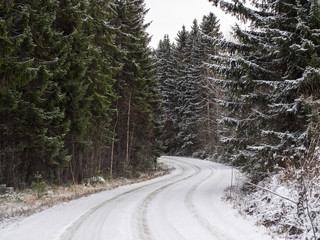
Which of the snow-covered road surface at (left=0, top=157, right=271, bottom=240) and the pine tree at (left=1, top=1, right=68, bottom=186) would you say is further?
the pine tree at (left=1, top=1, right=68, bottom=186)

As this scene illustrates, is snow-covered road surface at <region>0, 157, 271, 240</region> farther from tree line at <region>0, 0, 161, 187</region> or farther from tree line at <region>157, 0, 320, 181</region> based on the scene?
tree line at <region>0, 0, 161, 187</region>

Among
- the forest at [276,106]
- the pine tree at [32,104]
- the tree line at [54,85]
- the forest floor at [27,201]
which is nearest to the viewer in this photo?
the forest at [276,106]

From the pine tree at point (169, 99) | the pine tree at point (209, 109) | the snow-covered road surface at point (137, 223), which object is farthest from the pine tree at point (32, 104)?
the pine tree at point (169, 99)

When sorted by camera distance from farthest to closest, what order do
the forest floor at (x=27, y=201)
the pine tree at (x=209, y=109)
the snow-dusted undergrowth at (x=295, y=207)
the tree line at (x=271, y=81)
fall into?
the pine tree at (x=209, y=109)
the tree line at (x=271, y=81)
the forest floor at (x=27, y=201)
the snow-dusted undergrowth at (x=295, y=207)

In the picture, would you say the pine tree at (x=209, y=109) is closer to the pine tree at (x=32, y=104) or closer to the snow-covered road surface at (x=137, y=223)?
the pine tree at (x=32, y=104)

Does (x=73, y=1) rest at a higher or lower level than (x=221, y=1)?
higher

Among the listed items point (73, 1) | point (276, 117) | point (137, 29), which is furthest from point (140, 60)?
point (276, 117)

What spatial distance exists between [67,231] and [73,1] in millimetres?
11063

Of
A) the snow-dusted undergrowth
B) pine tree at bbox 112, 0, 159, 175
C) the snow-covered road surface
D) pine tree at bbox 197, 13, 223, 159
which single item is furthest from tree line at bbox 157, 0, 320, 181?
pine tree at bbox 197, 13, 223, 159

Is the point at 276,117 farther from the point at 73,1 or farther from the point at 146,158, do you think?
the point at 146,158

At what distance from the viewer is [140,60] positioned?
22.4m

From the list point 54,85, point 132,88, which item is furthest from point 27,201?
point 132,88

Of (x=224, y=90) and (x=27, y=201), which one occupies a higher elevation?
(x=224, y=90)

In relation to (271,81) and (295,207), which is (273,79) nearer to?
(271,81)
